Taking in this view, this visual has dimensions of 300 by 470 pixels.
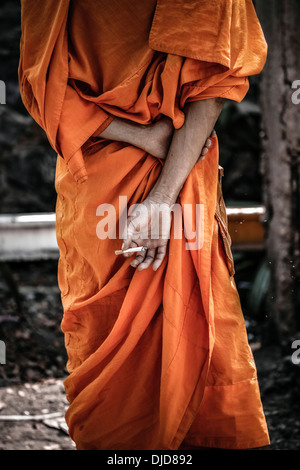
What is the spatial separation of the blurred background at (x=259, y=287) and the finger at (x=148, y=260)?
1.07m

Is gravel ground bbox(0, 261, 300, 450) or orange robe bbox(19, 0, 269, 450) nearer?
orange robe bbox(19, 0, 269, 450)

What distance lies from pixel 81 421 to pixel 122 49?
1.00 metres

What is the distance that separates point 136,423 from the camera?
1442 millimetres

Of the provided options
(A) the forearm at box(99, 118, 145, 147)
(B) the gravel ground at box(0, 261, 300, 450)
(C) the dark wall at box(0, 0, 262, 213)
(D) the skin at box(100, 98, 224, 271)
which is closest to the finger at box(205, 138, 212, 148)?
(D) the skin at box(100, 98, 224, 271)

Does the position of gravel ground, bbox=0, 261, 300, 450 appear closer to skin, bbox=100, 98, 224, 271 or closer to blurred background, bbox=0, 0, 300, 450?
blurred background, bbox=0, 0, 300, 450

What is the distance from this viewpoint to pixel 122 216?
1441 mm

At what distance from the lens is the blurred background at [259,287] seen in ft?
7.70

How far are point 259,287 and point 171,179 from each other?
2.22 meters

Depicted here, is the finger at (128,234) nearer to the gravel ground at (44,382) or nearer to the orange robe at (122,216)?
the orange robe at (122,216)

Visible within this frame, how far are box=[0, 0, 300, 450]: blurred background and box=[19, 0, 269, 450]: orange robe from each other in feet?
2.58

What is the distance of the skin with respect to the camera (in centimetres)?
138

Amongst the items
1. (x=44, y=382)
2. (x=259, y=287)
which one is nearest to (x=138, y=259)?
(x=44, y=382)

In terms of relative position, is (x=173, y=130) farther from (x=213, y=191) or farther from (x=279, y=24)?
(x=279, y=24)

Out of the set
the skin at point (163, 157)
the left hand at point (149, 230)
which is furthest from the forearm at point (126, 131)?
the left hand at point (149, 230)
